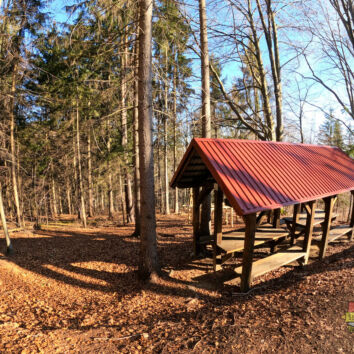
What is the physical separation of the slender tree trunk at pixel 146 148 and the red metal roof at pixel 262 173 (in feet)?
3.17

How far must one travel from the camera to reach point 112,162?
14.9 metres

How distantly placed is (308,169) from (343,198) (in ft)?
71.9

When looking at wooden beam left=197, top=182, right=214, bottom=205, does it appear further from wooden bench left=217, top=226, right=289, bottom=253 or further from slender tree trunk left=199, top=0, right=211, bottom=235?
wooden bench left=217, top=226, right=289, bottom=253

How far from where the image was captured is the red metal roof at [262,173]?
194 inches

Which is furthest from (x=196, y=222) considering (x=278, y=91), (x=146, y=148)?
(x=278, y=91)

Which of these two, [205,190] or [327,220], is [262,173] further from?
[327,220]

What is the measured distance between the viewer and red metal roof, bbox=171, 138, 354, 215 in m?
4.93

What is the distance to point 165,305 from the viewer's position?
5250mm

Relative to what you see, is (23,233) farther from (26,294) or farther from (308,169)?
(308,169)

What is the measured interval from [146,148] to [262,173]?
9.79 feet

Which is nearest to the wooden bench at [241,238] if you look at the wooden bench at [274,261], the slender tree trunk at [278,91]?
the wooden bench at [274,261]

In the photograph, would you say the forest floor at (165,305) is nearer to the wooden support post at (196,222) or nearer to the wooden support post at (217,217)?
the wooden support post at (196,222)

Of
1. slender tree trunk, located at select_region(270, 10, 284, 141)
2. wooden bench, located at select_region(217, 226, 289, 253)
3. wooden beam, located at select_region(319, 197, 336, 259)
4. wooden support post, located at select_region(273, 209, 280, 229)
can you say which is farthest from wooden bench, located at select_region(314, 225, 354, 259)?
slender tree trunk, located at select_region(270, 10, 284, 141)

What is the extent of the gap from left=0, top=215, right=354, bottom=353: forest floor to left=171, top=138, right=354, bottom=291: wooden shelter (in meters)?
0.69
